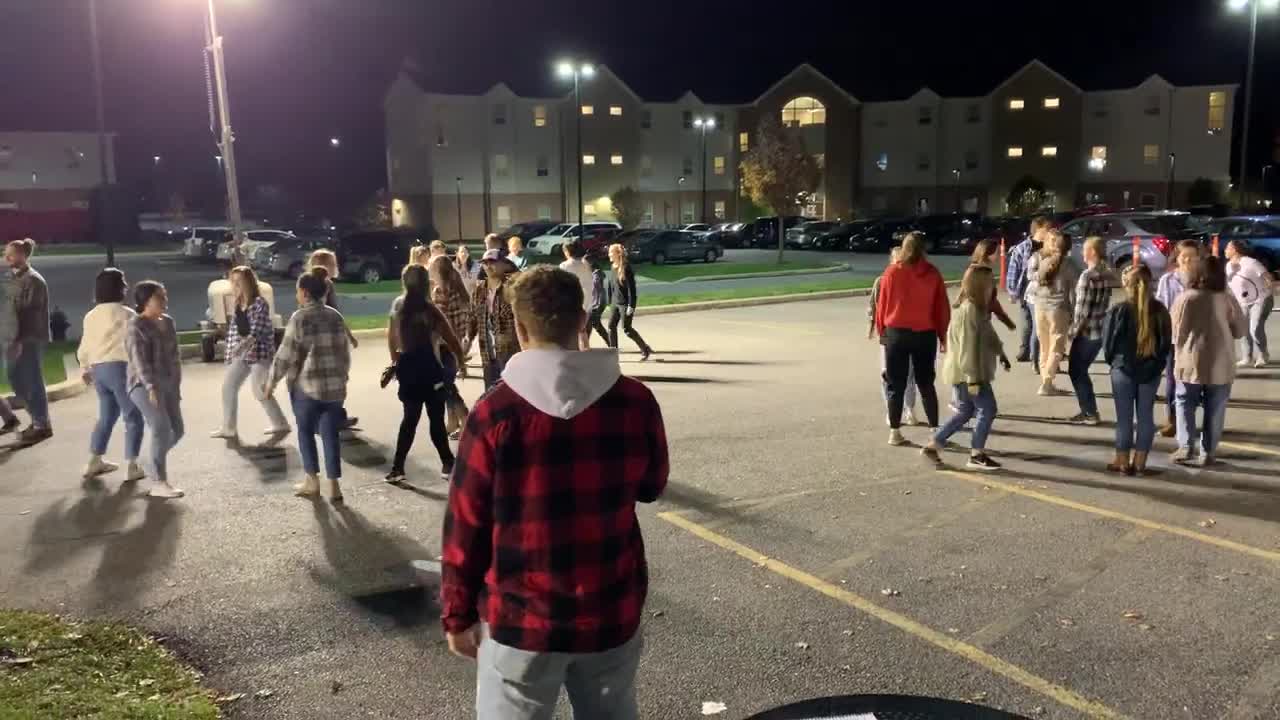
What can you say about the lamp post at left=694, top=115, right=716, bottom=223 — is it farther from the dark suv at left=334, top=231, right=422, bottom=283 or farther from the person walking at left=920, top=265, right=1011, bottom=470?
the person walking at left=920, top=265, right=1011, bottom=470

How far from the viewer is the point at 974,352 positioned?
7945 millimetres

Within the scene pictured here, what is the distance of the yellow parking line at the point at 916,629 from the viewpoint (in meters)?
4.41

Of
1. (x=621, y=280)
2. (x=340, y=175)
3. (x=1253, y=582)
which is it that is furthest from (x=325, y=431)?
(x=340, y=175)

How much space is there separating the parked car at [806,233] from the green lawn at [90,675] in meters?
44.6

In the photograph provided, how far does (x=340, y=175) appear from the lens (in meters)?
87.1

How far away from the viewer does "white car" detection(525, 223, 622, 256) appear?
37594 mm

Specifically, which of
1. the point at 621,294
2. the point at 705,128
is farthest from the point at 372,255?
the point at 705,128

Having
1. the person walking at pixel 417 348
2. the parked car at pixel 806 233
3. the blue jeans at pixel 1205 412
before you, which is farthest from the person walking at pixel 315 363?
the parked car at pixel 806 233

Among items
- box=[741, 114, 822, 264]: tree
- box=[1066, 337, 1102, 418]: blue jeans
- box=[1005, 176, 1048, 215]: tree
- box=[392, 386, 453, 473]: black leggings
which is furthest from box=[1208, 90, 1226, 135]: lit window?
box=[392, 386, 453, 473]: black leggings

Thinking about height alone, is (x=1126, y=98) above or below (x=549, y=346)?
above

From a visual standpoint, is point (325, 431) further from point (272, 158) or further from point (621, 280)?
point (272, 158)

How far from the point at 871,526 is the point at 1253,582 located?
2206 mm

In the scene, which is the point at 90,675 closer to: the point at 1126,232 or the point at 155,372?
the point at 155,372

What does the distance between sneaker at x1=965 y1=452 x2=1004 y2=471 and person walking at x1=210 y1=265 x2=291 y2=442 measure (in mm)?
6240
